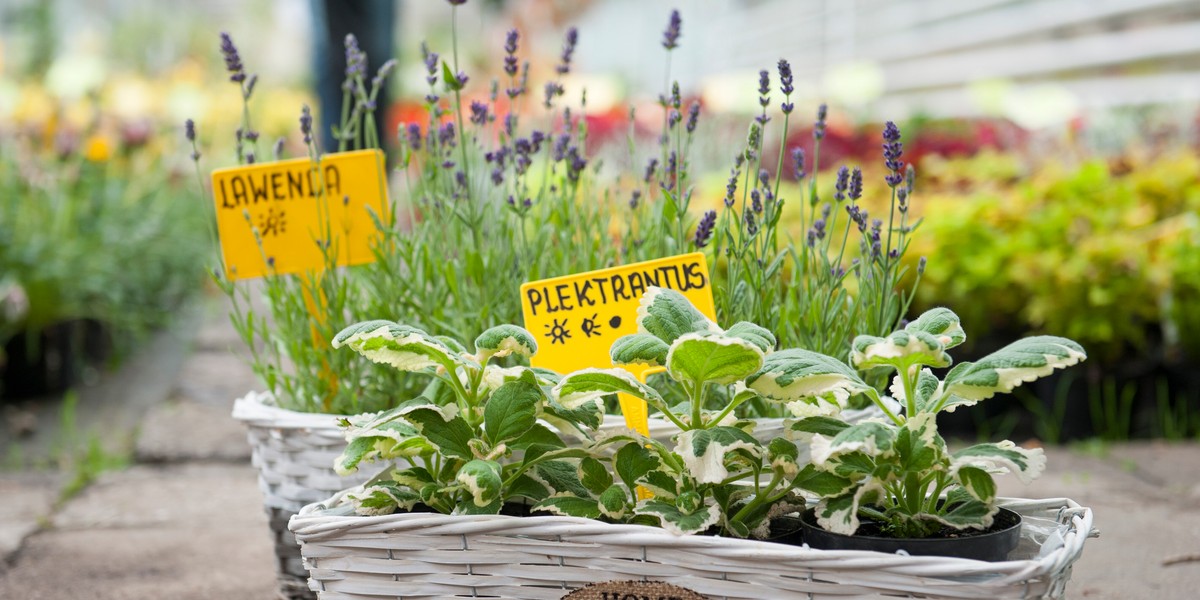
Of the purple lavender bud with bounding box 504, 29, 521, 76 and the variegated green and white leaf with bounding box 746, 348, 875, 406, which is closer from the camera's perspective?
the variegated green and white leaf with bounding box 746, 348, 875, 406

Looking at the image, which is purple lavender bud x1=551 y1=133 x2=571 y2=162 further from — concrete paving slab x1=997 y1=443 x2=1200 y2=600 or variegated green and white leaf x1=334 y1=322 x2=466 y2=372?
concrete paving slab x1=997 y1=443 x2=1200 y2=600

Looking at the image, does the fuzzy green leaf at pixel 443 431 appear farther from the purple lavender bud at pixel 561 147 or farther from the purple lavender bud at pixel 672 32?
the purple lavender bud at pixel 672 32

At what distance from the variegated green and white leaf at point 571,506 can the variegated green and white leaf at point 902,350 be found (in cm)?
31

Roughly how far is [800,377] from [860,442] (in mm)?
95

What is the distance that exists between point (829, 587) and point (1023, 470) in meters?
0.21

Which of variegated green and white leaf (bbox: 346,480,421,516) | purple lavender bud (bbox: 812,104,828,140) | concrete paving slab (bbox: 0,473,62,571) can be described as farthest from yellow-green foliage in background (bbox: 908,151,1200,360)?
concrete paving slab (bbox: 0,473,62,571)

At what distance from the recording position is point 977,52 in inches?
323

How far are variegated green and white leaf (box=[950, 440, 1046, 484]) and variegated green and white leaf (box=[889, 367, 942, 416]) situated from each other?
0.06 meters

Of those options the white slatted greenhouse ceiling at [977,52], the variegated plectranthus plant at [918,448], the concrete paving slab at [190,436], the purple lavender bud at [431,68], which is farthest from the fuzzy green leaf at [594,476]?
the white slatted greenhouse ceiling at [977,52]

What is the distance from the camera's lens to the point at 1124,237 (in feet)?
9.64

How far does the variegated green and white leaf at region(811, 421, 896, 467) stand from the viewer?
3.23 feet

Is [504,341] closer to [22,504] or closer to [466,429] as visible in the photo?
[466,429]

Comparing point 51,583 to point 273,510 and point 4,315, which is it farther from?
point 4,315

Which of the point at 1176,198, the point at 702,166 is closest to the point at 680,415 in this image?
the point at 1176,198
